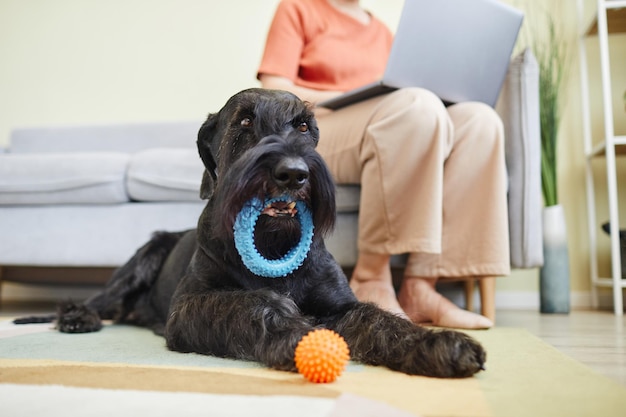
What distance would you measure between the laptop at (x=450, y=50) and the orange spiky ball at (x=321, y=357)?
121 cm

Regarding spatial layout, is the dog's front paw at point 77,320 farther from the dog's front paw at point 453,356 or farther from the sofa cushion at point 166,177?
the dog's front paw at point 453,356

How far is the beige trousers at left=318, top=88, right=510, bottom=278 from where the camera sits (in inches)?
72.1

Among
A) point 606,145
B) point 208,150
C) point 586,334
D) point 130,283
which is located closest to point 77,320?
point 130,283

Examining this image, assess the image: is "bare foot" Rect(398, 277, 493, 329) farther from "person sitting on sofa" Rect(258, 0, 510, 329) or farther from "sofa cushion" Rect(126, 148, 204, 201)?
→ "sofa cushion" Rect(126, 148, 204, 201)

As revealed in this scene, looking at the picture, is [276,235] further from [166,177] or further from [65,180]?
[65,180]

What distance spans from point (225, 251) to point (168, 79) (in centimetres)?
273

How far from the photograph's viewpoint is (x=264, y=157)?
3.76 feet

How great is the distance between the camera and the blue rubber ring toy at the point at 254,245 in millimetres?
1198

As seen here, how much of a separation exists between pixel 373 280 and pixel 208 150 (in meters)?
0.84

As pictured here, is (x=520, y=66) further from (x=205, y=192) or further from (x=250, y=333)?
(x=250, y=333)

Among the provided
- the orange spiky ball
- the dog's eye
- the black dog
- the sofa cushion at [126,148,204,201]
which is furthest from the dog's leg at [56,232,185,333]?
the orange spiky ball

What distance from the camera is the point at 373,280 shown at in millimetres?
2041

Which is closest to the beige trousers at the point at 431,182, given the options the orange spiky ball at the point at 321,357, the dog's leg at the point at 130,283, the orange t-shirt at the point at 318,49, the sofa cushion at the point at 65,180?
the orange t-shirt at the point at 318,49

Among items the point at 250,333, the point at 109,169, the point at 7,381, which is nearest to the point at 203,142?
the point at 250,333
